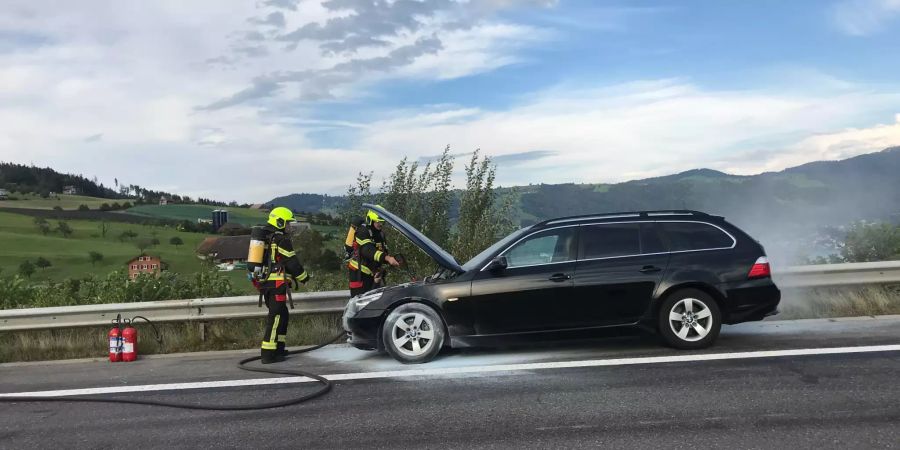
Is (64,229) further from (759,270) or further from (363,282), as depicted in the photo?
(759,270)

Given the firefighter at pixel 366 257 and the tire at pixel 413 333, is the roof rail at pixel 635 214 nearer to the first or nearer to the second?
the tire at pixel 413 333

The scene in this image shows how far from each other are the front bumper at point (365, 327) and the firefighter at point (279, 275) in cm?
86

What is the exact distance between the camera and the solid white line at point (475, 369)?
20.4ft

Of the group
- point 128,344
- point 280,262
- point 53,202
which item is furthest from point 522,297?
point 53,202

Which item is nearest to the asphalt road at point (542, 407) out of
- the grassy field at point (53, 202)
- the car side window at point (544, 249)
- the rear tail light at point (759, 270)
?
the rear tail light at point (759, 270)

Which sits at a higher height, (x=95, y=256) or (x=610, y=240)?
(x=610, y=240)

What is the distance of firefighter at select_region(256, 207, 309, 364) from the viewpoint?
294 inches

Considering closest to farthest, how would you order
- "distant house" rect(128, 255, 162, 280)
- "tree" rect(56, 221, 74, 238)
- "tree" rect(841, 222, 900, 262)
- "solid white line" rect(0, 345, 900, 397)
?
"solid white line" rect(0, 345, 900, 397)
"tree" rect(841, 222, 900, 262)
"distant house" rect(128, 255, 162, 280)
"tree" rect(56, 221, 74, 238)

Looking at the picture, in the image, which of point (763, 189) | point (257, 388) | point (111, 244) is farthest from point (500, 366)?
point (111, 244)

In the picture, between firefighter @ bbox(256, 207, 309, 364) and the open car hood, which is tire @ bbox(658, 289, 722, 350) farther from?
firefighter @ bbox(256, 207, 309, 364)

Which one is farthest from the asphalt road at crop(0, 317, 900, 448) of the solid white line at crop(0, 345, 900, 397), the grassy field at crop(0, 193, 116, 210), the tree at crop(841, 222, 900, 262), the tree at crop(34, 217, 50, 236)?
the grassy field at crop(0, 193, 116, 210)

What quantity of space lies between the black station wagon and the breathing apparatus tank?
1418 millimetres

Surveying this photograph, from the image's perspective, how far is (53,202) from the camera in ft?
117

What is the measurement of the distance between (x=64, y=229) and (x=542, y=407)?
2933cm
